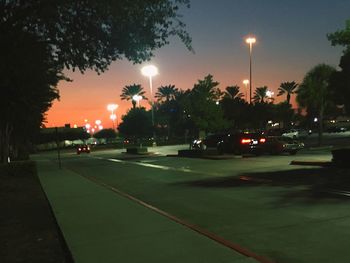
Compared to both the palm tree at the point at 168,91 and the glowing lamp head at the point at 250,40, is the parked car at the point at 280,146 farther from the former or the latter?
the palm tree at the point at 168,91

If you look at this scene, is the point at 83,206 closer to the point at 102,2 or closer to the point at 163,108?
the point at 102,2

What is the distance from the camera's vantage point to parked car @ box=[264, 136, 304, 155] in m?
33.5

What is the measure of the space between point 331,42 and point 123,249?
852 inches

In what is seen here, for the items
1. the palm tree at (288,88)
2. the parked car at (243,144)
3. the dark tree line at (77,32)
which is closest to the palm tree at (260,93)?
the palm tree at (288,88)

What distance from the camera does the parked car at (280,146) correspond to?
33.5 meters

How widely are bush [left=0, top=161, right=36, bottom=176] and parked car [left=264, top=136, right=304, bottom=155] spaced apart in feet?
48.7

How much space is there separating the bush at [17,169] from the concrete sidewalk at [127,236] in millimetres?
12044

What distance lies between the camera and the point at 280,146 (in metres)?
33.4

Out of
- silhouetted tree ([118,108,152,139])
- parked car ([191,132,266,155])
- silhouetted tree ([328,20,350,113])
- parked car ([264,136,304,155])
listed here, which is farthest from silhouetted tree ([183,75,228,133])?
silhouetted tree ([118,108,152,139])

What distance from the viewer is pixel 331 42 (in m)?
26.8

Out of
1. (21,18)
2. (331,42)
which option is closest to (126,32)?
(21,18)

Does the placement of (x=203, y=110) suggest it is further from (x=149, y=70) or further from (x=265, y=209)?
(x=265, y=209)

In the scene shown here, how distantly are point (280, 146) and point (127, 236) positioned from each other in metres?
25.7

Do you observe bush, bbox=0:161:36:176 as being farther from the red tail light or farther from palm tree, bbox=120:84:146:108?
palm tree, bbox=120:84:146:108
